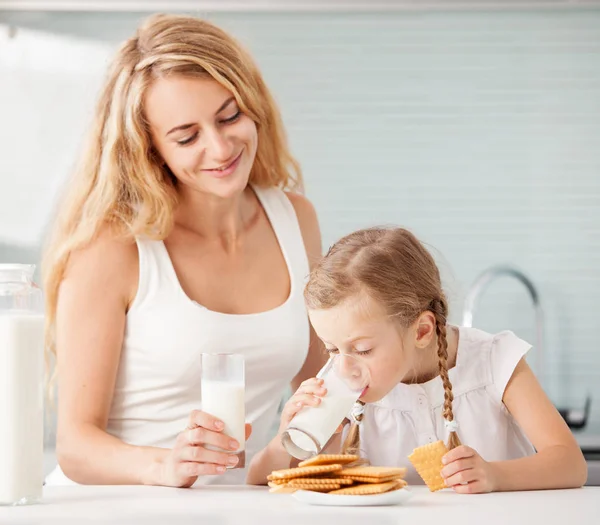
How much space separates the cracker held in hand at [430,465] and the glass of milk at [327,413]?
13 cm

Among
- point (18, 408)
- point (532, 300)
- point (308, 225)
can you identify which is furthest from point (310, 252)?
point (532, 300)

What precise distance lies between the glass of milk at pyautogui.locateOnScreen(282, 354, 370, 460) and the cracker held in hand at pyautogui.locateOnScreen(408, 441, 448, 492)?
0.13 metres

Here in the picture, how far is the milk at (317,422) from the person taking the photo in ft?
4.77

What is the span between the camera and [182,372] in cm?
199

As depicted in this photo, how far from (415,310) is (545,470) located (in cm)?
39

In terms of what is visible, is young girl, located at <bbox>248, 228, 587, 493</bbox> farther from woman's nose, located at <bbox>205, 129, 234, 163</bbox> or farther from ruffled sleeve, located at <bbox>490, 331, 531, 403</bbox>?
woman's nose, located at <bbox>205, 129, 234, 163</bbox>

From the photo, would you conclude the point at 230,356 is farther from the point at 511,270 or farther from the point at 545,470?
the point at 511,270

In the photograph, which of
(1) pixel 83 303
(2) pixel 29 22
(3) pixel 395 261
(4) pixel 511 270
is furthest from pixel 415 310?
(2) pixel 29 22

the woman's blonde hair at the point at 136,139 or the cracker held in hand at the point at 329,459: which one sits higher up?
the woman's blonde hair at the point at 136,139

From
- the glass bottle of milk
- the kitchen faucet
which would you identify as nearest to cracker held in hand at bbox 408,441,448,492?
the glass bottle of milk

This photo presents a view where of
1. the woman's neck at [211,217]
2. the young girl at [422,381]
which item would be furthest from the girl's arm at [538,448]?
the woman's neck at [211,217]

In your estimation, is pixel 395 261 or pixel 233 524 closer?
pixel 233 524

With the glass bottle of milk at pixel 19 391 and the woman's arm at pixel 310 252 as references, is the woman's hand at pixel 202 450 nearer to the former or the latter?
the glass bottle of milk at pixel 19 391

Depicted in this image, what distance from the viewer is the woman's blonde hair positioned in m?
1.98
